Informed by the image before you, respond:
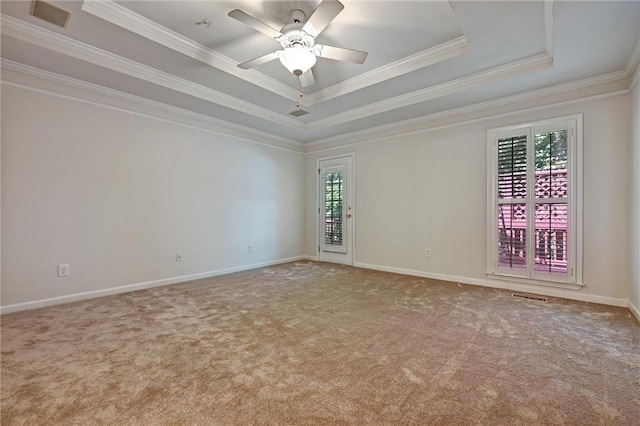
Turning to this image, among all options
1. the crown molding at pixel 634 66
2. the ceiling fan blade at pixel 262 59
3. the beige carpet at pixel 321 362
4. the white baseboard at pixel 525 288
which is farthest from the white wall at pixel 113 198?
the crown molding at pixel 634 66

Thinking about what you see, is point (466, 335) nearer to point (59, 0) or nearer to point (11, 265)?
point (59, 0)

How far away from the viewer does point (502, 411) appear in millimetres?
1532

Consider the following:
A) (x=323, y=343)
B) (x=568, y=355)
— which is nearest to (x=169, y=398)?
(x=323, y=343)

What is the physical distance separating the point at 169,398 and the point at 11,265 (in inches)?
110

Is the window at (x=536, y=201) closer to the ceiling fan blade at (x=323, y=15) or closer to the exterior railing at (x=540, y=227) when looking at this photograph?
the exterior railing at (x=540, y=227)

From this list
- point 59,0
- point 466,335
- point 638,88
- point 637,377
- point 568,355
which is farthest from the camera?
point 638,88

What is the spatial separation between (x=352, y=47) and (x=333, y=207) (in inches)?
128

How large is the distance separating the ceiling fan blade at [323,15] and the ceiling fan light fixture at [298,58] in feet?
0.56

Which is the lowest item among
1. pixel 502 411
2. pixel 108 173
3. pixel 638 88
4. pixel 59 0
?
pixel 502 411

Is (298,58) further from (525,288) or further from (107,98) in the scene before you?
(525,288)

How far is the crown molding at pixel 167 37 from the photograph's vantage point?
2436 millimetres

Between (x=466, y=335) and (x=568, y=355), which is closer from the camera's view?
(x=568, y=355)

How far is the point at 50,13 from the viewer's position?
2402 mm

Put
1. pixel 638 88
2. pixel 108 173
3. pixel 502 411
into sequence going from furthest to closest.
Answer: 1. pixel 108 173
2. pixel 638 88
3. pixel 502 411
